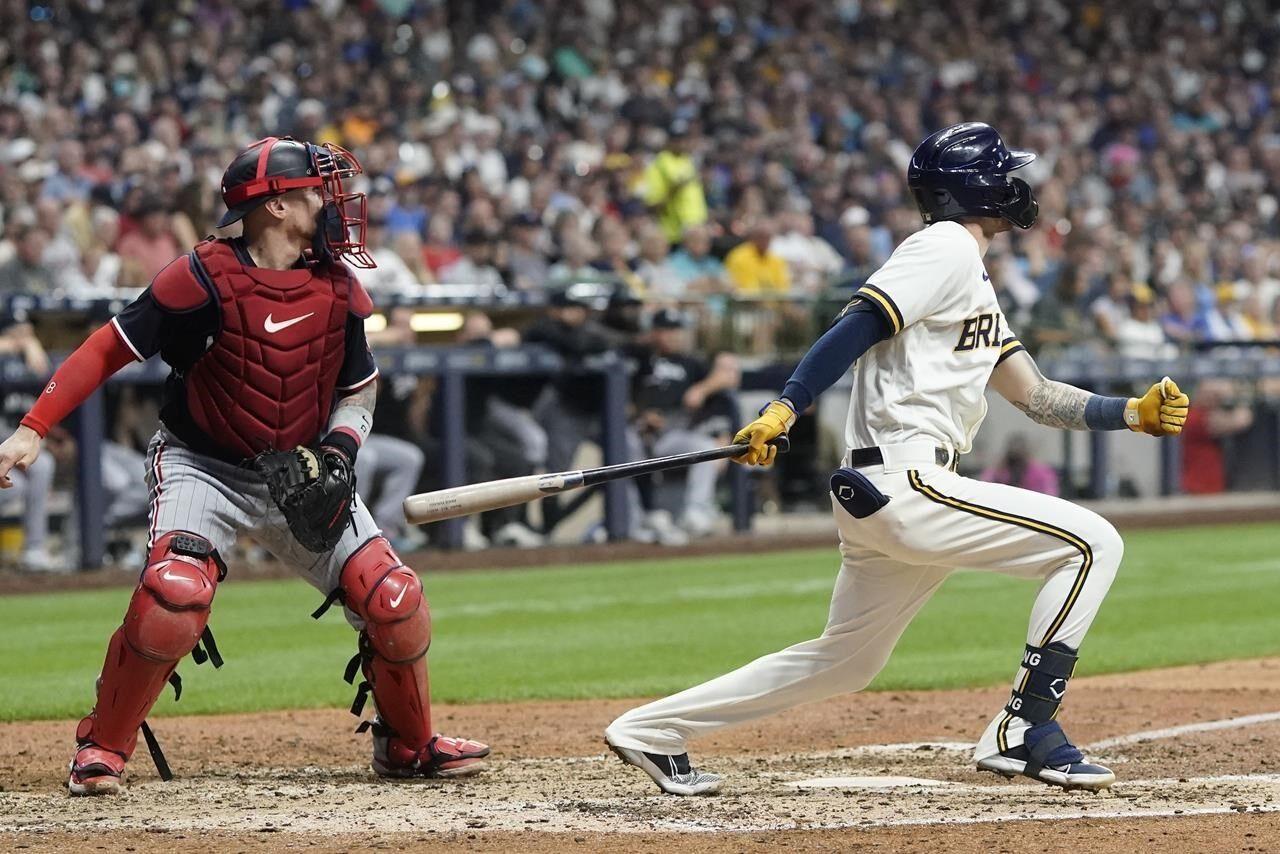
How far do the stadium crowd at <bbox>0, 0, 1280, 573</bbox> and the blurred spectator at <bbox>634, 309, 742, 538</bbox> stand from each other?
8.2 inches

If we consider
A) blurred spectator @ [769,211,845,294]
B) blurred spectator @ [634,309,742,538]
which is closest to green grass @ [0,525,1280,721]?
blurred spectator @ [634,309,742,538]

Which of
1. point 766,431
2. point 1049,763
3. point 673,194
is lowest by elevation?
point 1049,763

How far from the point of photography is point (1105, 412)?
4.81 metres

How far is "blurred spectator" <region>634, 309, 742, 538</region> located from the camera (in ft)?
41.8

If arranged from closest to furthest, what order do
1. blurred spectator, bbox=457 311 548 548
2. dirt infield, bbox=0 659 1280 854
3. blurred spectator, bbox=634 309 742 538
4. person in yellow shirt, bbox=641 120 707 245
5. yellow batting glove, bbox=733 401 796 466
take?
dirt infield, bbox=0 659 1280 854 < yellow batting glove, bbox=733 401 796 466 < blurred spectator, bbox=457 311 548 548 < blurred spectator, bbox=634 309 742 538 < person in yellow shirt, bbox=641 120 707 245

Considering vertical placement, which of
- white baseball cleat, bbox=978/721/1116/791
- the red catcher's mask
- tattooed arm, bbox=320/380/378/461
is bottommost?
white baseball cleat, bbox=978/721/1116/791

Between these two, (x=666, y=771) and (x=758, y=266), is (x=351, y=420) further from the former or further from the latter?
(x=758, y=266)

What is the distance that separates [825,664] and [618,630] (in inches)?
159

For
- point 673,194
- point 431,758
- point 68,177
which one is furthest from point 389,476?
point 431,758

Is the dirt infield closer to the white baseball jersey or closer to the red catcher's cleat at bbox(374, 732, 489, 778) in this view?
the red catcher's cleat at bbox(374, 732, 489, 778)

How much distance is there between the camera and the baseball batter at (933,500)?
4473 mm

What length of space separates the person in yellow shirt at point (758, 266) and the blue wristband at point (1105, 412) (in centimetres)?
959

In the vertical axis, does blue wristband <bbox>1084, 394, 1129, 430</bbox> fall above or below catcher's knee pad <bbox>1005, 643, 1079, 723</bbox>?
above

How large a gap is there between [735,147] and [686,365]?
17.6 ft
